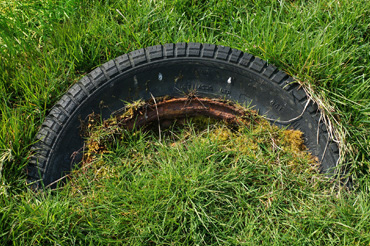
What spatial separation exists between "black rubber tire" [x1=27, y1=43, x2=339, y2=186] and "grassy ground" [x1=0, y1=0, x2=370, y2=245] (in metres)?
0.17

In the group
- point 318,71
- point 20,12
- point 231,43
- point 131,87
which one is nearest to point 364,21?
point 318,71

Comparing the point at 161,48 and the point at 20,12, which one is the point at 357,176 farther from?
the point at 20,12

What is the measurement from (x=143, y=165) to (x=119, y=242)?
2.04 ft

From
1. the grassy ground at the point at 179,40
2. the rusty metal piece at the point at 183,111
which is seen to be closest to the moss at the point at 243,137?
the rusty metal piece at the point at 183,111

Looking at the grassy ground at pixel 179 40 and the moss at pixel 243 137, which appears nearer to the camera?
the grassy ground at pixel 179 40

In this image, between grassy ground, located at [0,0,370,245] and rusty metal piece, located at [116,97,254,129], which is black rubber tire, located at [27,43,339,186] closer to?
rusty metal piece, located at [116,97,254,129]

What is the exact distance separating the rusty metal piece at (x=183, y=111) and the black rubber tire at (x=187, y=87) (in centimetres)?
6

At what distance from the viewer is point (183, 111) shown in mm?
3072

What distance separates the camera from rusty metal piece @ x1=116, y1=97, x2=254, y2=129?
118 inches

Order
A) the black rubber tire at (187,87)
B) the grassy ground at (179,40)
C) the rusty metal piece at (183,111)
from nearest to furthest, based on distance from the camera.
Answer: the grassy ground at (179,40) < the black rubber tire at (187,87) < the rusty metal piece at (183,111)

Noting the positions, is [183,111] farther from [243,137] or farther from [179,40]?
[179,40]

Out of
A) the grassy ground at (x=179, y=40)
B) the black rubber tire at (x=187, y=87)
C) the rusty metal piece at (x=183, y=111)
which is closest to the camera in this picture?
the grassy ground at (x=179, y=40)

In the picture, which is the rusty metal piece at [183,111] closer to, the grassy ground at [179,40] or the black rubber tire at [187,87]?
the black rubber tire at [187,87]

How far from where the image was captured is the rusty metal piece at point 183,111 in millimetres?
3000
